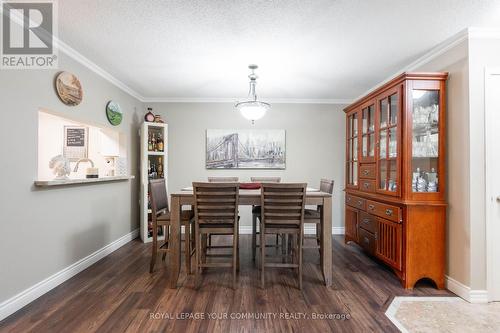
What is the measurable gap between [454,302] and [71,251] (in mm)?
3733

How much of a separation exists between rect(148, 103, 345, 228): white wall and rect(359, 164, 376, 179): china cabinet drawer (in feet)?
4.40

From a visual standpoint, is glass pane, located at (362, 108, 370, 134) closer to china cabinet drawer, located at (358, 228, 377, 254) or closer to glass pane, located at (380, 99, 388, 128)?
glass pane, located at (380, 99, 388, 128)

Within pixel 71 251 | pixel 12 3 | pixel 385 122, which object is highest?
pixel 12 3

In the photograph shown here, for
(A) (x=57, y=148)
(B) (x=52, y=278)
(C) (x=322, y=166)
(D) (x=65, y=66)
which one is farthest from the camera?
(C) (x=322, y=166)

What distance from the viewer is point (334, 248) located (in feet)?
12.2

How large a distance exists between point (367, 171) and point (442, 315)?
1.58 metres

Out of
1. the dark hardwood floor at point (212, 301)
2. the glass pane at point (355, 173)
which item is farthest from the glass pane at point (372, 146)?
the dark hardwood floor at point (212, 301)

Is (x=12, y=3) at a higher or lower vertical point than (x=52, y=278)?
higher

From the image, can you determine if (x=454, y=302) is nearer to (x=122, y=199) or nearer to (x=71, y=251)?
(x=71, y=251)

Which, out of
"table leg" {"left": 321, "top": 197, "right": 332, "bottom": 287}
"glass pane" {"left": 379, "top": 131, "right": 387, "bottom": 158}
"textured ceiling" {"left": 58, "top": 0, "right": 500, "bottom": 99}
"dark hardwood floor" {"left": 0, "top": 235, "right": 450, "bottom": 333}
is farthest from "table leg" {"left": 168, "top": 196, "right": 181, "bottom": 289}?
"glass pane" {"left": 379, "top": 131, "right": 387, "bottom": 158}

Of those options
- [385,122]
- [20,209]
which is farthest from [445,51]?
[20,209]

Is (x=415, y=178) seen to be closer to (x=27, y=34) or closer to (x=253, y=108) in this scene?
(x=253, y=108)

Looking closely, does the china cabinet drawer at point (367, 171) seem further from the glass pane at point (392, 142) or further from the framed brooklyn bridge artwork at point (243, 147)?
the framed brooklyn bridge artwork at point (243, 147)

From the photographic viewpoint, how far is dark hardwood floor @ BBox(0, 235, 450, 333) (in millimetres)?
1873
